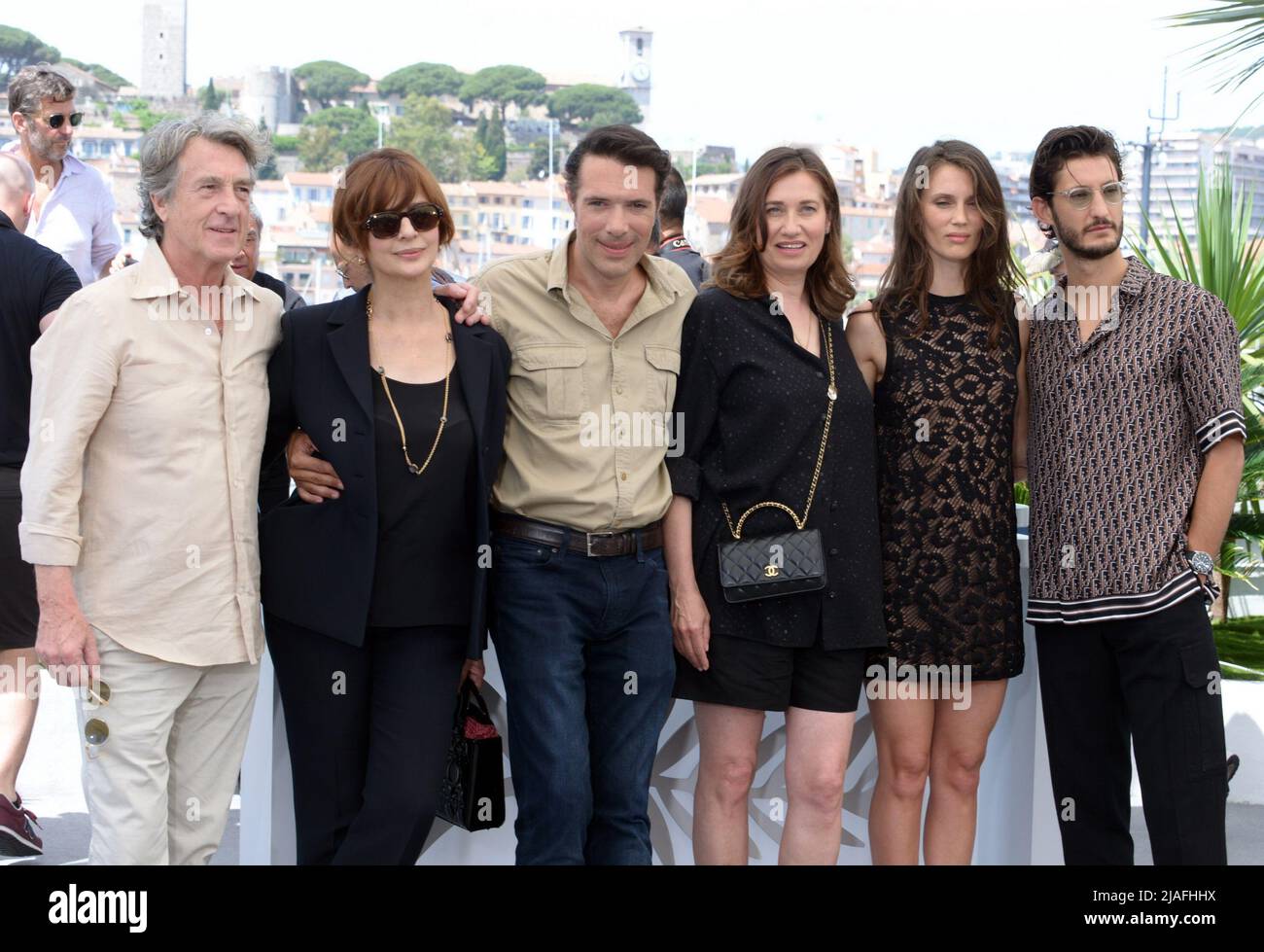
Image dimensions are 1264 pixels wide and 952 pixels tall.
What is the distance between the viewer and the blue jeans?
2.85m

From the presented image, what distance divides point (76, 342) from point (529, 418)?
89 cm

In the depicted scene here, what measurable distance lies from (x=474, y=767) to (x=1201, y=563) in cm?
158

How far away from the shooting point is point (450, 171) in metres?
127

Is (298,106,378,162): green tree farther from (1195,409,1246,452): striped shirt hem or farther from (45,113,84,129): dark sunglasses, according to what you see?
(1195,409,1246,452): striped shirt hem

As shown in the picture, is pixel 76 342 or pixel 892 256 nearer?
pixel 76 342

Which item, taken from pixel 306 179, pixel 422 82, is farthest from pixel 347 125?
pixel 306 179

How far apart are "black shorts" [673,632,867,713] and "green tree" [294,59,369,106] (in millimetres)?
145495

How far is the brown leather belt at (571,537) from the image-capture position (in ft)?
9.36

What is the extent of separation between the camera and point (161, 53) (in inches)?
5497

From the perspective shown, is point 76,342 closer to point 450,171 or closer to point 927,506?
point 927,506

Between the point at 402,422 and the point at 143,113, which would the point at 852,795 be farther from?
the point at 143,113

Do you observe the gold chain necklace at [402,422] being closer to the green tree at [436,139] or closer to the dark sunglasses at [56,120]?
the dark sunglasses at [56,120]

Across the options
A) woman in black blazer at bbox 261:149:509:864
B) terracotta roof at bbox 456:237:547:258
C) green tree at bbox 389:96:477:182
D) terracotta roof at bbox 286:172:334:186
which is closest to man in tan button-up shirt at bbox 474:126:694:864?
woman in black blazer at bbox 261:149:509:864

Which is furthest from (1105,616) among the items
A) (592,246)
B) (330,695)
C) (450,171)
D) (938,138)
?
(450,171)
